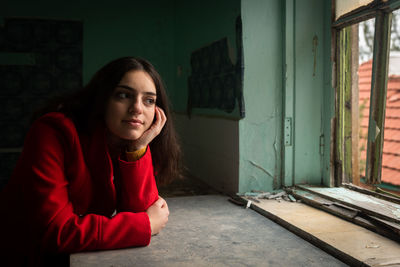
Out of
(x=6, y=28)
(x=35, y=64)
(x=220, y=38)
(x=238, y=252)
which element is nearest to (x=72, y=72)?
(x=35, y=64)

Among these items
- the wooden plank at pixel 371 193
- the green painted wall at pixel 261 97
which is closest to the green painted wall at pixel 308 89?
the green painted wall at pixel 261 97

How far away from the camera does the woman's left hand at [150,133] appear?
156 centimetres

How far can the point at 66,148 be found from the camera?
1.37m

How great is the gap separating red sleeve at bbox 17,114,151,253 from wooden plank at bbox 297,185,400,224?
3.73ft

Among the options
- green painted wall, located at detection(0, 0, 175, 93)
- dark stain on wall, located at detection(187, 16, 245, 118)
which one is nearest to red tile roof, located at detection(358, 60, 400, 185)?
dark stain on wall, located at detection(187, 16, 245, 118)

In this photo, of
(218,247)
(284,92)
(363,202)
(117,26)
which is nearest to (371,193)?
(363,202)

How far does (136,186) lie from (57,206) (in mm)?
359

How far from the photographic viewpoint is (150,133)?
159cm

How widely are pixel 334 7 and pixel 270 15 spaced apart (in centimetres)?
41

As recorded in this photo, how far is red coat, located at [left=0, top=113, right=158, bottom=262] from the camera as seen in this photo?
4.17 feet

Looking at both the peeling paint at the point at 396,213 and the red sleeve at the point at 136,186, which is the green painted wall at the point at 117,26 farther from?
the peeling paint at the point at 396,213

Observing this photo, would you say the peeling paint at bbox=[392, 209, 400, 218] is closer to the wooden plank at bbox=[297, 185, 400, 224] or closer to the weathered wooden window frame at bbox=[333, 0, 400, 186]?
the wooden plank at bbox=[297, 185, 400, 224]

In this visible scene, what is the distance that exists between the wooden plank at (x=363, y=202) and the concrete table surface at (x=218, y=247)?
42cm

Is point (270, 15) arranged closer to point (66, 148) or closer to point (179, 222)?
point (179, 222)
